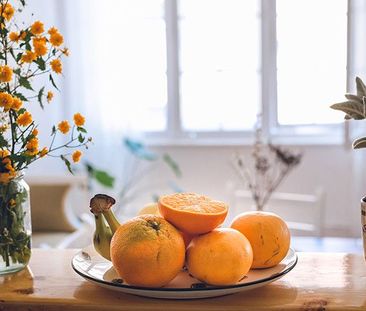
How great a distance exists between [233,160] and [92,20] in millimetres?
1383

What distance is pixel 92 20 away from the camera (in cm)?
400

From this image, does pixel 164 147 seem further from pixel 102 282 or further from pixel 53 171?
pixel 102 282

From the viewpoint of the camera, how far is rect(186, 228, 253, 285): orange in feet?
2.68

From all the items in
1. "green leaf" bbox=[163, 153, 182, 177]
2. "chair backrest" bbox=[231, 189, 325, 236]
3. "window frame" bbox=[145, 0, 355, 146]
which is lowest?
"chair backrest" bbox=[231, 189, 325, 236]

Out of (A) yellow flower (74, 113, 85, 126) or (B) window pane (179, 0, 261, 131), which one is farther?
(B) window pane (179, 0, 261, 131)

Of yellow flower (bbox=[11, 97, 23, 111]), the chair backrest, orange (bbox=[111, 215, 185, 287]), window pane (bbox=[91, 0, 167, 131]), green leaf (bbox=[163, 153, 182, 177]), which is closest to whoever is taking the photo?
orange (bbox=[111, 215, 185, 287])

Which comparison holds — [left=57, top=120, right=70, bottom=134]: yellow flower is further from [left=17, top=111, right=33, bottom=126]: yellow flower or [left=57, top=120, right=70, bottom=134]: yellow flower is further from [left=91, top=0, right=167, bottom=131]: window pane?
[left=91, top=0, right=167, bottom=131]: window pane

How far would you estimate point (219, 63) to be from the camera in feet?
13.6

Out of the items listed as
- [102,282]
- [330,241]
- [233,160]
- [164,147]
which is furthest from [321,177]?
[102,282]

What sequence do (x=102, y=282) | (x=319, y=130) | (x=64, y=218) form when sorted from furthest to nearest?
(x=319, y=130) → (x=64, y=218) → (x=102, y=282)

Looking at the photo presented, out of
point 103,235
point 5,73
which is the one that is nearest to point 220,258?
point 103,235

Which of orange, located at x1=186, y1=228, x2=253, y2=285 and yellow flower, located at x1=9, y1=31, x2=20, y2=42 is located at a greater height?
yellow flower, located at x1=9, y1=31, x2=20, y2=42

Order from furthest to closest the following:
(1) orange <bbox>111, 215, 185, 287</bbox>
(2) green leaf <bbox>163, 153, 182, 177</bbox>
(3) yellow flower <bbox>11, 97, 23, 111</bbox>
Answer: (2) green leaf <bbox>163, 153, 182, 177</bbox> → (3) yellow flower <bbox>11, 97, 23, 111</bbox> → (1) orange <bbox>111, 215, 185, 287</bbox>

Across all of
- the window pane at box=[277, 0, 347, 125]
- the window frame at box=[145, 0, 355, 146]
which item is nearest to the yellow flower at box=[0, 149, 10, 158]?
the window frame at box=[145, 0, 355, 146]
